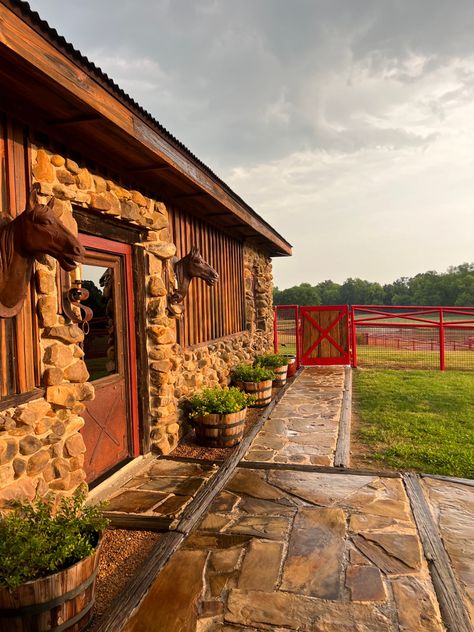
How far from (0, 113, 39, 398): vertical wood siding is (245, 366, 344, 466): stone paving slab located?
8.64 feet

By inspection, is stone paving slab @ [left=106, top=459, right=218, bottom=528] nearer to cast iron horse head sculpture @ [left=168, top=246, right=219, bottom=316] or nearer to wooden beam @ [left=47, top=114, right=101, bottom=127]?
cast iron horse head sculpture @ [left=168, top=246, right=219, bottom=316]

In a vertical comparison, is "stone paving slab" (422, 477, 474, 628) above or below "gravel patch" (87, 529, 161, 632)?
below

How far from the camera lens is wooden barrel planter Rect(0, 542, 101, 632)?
1823 mm

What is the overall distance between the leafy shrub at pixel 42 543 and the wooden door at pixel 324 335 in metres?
8.98

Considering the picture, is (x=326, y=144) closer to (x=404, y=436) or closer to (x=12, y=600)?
(x=404, y=436)

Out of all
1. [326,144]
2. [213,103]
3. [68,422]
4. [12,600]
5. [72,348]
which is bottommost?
[12,600]

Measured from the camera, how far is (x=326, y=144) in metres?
11.7

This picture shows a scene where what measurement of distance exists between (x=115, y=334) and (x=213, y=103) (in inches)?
348

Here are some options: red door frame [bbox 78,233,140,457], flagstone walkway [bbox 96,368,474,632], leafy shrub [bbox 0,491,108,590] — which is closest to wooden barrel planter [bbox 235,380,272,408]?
flagstone walkway [bbox 96,368,474,632]

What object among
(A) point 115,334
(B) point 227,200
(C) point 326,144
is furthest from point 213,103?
(A) point 115,334

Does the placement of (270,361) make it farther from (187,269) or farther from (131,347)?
(131,347)

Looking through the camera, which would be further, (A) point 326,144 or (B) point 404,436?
(A) point 326,144

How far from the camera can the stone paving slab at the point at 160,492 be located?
3.19m

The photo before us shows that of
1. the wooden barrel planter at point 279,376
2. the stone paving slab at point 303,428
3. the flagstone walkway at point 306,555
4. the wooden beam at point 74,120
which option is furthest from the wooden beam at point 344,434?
the wooden beam at point 74,120
